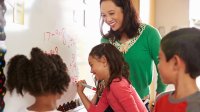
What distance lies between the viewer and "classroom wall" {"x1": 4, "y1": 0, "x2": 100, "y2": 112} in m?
1.15

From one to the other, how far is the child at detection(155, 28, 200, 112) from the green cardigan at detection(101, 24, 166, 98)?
0.52 m

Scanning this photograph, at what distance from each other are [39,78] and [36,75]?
1 centimetres

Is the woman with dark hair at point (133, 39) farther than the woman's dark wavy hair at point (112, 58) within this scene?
Yes

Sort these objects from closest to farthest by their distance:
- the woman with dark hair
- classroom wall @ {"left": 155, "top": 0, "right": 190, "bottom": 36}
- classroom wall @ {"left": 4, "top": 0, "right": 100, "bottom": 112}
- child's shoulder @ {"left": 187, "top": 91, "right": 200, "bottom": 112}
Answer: child's shoulder @ {"left": 187, "top": 91, "right": 200, "bottom": 112}, classroom wall @ {"left": 4, "top": 0, "right": 100, "bottom": 112}, the woman with dark hair, classroom wall @ {"left": 155, "top": 0, "right": 190, "bottom": 36}

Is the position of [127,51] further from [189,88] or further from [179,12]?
[179,12]

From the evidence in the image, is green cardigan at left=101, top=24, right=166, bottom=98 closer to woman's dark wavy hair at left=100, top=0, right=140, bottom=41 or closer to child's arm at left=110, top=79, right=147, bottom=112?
woman's dark wavy hair at left=100, top=0, right=140, bottom=41

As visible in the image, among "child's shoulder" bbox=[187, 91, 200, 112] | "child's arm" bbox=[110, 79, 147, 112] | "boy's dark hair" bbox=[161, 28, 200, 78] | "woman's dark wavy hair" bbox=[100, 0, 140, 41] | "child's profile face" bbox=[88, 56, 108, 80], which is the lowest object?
"child's arm" bbox=[110, 79, 147, 112]

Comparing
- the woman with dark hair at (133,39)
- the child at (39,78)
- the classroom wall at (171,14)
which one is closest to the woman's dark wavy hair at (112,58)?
the woman with dark hair at (133,39)

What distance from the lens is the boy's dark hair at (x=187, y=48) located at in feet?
3.41

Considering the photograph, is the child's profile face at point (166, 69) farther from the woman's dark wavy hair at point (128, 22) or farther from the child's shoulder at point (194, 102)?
the woman's dark wavy hair at point (128, 22)

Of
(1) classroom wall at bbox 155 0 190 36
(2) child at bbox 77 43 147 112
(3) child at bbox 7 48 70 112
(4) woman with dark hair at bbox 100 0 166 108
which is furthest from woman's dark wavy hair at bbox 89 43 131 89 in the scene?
(1) classroom wall at bbox 155 0 190 36

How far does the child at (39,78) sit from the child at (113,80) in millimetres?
333

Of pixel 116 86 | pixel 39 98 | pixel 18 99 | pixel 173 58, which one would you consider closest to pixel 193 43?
pixel 173 58

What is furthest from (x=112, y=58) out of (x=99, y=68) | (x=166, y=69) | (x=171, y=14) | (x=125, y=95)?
(x=171, y=14)
